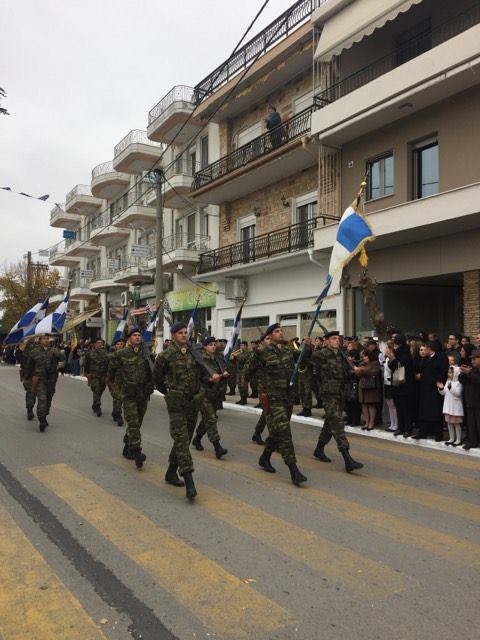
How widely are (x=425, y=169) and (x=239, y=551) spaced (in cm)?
1326

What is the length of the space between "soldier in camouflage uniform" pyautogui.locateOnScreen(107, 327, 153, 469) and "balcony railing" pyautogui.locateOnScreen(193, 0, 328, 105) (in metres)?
11.6

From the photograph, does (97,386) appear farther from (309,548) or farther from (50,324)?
(309,548)

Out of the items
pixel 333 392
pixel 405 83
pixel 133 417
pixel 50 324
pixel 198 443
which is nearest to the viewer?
pixel 333 392

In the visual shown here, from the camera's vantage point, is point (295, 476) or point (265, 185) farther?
point (265, 185)

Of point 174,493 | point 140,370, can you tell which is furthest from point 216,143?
point 174,493

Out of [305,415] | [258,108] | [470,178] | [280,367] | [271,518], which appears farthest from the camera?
[258,108]

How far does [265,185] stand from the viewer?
2211cm

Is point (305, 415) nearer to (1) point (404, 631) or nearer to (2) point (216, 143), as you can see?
(1) point (404, 631)

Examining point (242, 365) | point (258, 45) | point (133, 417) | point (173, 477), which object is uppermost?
point (258, 45)

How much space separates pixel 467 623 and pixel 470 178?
12231 mm

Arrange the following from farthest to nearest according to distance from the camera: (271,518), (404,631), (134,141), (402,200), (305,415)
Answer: (134,141), (402,200), (305,415), (271,518), (404,631)

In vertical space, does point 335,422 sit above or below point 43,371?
below

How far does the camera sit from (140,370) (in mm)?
8086

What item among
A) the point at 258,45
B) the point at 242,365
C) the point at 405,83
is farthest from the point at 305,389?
the point at 258,45
